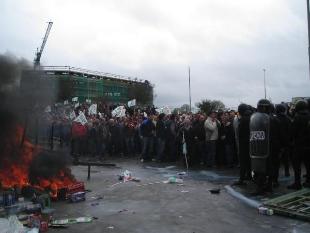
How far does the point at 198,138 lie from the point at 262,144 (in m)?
6.84

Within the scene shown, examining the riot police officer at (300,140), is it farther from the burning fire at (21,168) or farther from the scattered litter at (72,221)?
the burning fire at (21,168)

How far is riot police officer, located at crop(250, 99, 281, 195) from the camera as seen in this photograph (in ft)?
32.6

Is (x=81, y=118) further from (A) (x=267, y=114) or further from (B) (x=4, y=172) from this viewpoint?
(A) (x=267, y=114)

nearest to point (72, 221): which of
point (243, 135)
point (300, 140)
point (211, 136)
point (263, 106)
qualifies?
point (263, 106)

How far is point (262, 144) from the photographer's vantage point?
32.6 feet

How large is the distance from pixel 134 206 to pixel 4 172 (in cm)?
324

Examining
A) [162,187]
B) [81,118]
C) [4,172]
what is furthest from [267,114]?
[81,118]

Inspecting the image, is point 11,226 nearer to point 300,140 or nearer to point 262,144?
point 262,144

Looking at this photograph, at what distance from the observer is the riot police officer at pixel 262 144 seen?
9.94 meters

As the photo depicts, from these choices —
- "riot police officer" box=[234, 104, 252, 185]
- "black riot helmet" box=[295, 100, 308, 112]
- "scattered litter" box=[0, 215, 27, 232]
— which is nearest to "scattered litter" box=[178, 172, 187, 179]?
"riot police officer" box=[234, 104, 252, 185]

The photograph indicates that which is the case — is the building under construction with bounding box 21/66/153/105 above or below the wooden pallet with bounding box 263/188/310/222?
above

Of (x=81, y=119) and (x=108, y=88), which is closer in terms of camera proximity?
(x=81, y=119)

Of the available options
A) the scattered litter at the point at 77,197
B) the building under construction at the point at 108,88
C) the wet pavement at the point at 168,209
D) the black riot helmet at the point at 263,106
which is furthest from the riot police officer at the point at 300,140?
the building under construction at the point at 108,88

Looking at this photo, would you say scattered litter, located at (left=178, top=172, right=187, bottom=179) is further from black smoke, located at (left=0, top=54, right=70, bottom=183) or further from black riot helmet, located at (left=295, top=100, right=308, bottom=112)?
black riot helmet, located at (left=295, top=100, right=308, bottom=112)
